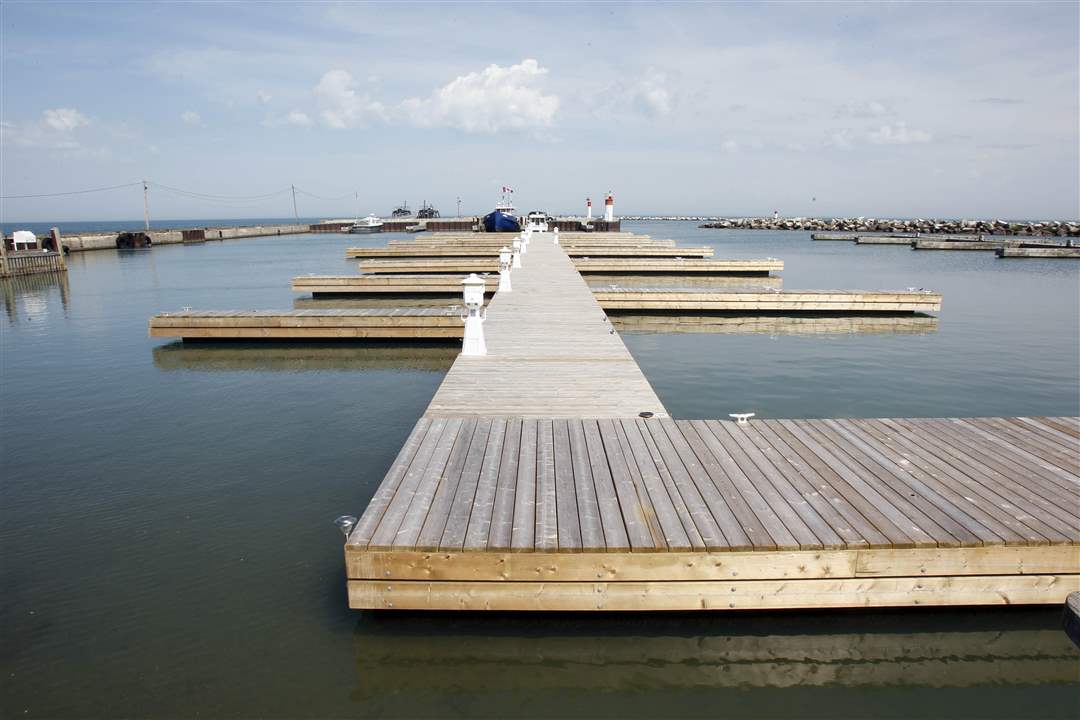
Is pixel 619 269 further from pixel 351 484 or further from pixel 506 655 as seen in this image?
pixel 506 655

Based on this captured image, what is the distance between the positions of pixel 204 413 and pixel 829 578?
8.85 m

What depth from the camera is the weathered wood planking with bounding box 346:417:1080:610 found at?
397 cm

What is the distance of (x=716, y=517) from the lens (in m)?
4.30

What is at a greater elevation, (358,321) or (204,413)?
(358,321)

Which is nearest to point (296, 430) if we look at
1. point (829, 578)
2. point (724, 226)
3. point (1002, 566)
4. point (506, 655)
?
point (506, 655)

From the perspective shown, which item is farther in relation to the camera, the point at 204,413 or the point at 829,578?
the point at 204,413

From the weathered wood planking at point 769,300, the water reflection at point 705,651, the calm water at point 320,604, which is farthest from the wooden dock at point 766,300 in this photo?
the water reflection at point 705,651

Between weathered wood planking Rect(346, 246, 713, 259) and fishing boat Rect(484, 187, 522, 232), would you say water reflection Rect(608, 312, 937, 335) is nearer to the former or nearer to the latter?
weathered wood planking Rect(346, 246, 713, 259)

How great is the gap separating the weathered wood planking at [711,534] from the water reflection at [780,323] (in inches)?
429

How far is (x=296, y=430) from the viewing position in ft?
28.2

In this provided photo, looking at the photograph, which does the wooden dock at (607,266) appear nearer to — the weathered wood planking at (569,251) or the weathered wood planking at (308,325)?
the weathered wood planking at (569,251)

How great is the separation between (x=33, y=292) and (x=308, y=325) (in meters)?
16.8

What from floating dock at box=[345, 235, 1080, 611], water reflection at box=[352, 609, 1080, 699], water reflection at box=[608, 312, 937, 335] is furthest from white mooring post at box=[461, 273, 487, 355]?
water reflection at box=[608, 312, 937, 335]

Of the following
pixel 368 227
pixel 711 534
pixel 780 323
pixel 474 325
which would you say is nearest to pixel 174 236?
pixel 368 227
